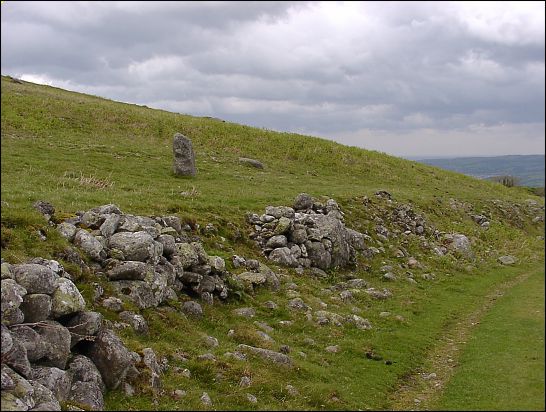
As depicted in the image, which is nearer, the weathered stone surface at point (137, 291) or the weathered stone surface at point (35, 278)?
the weathered stone surface at point (35, 278)

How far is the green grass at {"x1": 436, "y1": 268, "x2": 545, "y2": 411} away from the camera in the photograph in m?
8.29

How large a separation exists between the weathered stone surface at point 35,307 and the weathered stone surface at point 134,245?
20.5 ft

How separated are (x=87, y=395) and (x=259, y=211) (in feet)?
73.9

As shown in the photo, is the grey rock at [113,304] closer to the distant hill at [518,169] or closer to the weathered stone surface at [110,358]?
the weathered stone surface at [110,358]

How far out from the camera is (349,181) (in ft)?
186

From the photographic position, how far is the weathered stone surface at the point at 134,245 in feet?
64.7

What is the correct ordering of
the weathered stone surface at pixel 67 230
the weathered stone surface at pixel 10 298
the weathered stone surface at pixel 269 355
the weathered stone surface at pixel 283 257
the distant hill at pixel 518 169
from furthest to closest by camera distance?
the weathered stone surface at pixel 283 257
the weathered stone surface at pixel 67 230
the weathered stone surface at pixel 269 355
the weathered stone surface at pixel 10 298
the distant hill at pixel 518 169

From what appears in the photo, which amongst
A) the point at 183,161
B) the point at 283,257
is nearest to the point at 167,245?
the point at 283,257

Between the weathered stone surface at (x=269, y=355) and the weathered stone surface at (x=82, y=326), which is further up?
the weathered stone surface at (x=82, y=326)

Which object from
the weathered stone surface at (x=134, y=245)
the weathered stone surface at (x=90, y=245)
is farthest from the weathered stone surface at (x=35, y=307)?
the weathered stone surface at (x=134, y=245)

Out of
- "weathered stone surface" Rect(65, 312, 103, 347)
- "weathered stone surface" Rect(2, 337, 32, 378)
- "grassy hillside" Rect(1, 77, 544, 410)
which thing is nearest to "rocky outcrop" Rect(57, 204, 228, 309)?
"grassy hillside" Rect(1, 77, 544, 410)

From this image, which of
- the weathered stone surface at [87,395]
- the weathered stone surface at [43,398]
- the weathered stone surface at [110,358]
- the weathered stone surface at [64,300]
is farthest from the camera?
the weathered stone surface at [64,300]

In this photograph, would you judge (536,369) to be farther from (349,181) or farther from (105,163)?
(349,181)

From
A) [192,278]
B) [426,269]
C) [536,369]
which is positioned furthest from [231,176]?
[536,369]
